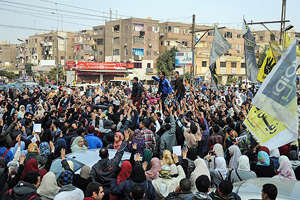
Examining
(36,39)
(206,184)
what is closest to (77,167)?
(206,184)

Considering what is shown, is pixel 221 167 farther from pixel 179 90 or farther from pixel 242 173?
pixel 179 90

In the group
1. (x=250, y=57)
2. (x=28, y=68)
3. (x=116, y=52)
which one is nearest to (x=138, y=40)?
(x=116, y=52)

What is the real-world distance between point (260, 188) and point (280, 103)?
4.19 ft

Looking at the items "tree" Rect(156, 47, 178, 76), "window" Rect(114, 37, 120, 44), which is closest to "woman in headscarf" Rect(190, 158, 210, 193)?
"tree" Rect(156, 47, 178, 76)

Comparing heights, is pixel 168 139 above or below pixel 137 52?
below

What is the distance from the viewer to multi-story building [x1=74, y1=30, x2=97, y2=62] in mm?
67912

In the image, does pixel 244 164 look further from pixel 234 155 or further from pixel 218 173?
pixel 234 155

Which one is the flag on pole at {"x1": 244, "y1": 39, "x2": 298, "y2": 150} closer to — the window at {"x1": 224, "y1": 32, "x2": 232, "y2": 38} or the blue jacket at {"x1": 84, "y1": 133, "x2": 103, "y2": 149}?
the blue jacket at {"x1": 84, "y1": 133, "x2": 103, "y2": 149}

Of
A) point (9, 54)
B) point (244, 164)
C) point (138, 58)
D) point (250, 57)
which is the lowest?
point (244, 164)

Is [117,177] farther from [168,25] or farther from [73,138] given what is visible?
[168,25]

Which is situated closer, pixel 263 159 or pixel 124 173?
pixel 124 173

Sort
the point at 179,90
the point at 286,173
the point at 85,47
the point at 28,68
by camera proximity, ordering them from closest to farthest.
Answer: the point at 286,173
the point at 179,90
the point at 85,47
the point at 28,68

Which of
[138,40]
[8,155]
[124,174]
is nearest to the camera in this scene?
[124,174]

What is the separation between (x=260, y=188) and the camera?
4504 millimetres
